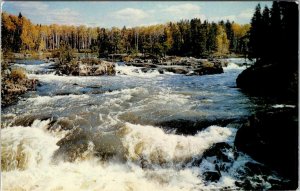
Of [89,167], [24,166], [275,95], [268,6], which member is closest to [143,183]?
[89,167]

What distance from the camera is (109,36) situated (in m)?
5.81

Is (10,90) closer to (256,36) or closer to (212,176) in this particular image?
(212,176)

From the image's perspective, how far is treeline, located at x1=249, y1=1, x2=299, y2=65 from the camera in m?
5.84

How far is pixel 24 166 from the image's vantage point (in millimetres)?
5094

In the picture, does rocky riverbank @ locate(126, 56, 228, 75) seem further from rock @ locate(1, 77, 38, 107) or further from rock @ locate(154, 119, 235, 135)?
rock @ locate(1, 77, 38, 107)

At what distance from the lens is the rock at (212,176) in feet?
16.2

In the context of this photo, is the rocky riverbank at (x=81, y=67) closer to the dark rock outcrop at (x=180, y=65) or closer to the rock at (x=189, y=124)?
the dark rock outcrop at (x=180, y=65)

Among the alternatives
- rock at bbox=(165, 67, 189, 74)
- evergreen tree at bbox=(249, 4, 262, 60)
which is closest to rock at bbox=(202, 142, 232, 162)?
evergreen tree at bbox=(249, 4, 262, 60)

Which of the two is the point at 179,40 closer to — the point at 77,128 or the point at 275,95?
the point at 275,95

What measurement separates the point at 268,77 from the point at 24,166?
4602 mm

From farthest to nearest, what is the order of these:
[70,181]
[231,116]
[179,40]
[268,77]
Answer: [268,77]
[179,40]
[231,116]
[70,181]

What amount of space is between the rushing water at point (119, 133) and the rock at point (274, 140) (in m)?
0.20

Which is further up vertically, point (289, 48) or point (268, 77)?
point (289, 48)

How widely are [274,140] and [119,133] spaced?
7.37 feet
